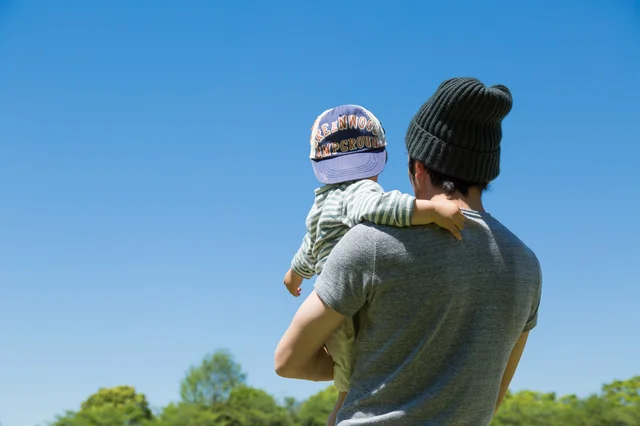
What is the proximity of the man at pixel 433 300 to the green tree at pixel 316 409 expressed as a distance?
865 cm

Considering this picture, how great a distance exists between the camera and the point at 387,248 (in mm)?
1942

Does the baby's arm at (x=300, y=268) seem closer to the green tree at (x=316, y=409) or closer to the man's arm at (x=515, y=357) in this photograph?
the man's arm at (x=515, y=357)

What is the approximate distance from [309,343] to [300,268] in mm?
723

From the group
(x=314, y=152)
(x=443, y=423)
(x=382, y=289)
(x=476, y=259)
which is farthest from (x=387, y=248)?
(x=314, y=152)

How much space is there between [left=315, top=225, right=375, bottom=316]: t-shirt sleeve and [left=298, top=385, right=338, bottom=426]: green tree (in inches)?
348

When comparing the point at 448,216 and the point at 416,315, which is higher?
the point at 448,216

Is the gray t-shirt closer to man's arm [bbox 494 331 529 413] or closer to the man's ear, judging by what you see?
the man's ear

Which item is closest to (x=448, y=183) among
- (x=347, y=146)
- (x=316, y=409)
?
(x=347, y=146)

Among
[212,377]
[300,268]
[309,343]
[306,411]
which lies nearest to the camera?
[309,343]

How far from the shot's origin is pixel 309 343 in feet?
6.81

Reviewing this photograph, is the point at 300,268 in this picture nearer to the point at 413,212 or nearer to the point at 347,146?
the point at 347,146

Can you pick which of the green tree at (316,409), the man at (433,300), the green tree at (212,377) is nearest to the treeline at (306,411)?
the green tree at (316,409)

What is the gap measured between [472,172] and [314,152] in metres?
0.66

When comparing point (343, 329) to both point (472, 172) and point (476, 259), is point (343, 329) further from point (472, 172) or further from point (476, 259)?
point (472, 172)
